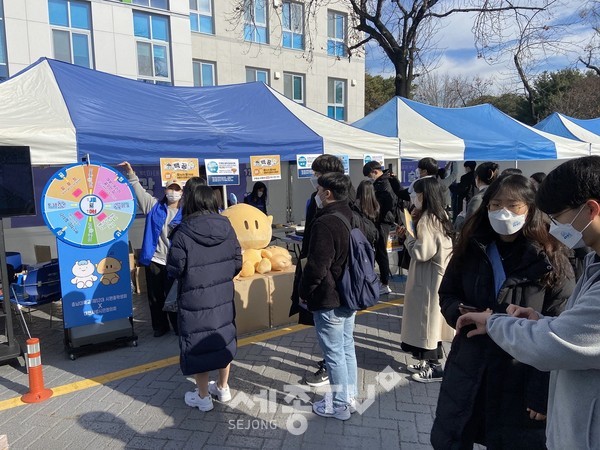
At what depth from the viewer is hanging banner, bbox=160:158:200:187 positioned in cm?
493

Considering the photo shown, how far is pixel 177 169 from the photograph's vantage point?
5.06m

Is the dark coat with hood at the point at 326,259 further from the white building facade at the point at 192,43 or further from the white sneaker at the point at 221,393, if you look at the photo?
the white building facade at the point at 192,43

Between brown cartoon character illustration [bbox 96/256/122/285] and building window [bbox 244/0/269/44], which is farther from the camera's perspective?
building window [bbox 244/0/269/44]

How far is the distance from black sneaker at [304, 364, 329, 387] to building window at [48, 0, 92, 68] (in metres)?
12.7

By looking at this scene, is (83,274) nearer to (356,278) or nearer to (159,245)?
(159,245)

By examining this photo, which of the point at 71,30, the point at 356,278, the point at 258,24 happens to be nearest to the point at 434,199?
the point at 356,278

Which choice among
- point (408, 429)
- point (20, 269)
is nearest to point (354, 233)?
point (408, 429)

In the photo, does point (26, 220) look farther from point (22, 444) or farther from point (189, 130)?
point (22, 444)

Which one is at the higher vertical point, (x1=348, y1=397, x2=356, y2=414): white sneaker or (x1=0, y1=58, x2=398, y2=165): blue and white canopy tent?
(x1=0, y1=58, x2=398, y2=165): blue and white canopy tent

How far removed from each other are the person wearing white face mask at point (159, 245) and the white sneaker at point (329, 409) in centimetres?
225

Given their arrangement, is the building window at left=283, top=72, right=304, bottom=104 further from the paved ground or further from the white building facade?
the paved ground

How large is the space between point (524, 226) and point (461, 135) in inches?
283

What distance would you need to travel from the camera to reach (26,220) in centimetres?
751

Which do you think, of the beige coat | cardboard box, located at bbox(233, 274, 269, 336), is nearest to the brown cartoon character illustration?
cardboard box, located at bbox(233, 274, 269, 336)
